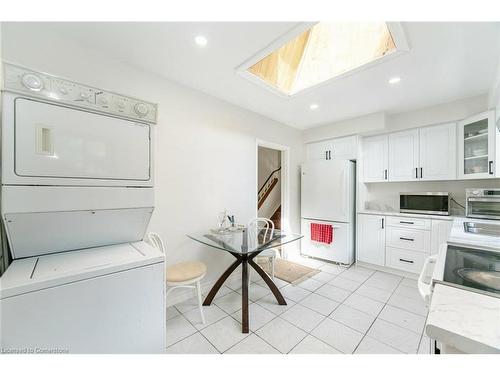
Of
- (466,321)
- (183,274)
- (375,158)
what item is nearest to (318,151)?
(375,158)

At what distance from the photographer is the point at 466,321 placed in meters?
0.55

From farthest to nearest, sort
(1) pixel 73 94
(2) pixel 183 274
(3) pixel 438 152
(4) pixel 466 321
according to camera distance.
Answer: (3) pixel 438 152, (2) pixel 183 274, (1) pixel 73 94, (4) pixel 466 321

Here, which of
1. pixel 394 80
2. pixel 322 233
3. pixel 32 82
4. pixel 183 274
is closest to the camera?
pixel 32 82

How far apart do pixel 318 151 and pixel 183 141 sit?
258cm

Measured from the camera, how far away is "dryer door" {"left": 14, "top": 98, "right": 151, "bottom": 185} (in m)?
0.99

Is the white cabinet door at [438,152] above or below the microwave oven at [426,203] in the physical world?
above

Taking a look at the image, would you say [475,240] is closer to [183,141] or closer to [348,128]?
[348,128]

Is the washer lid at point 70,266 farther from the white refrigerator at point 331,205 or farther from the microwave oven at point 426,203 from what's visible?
the microwave oven at point 426,203

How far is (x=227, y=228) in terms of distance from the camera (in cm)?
244

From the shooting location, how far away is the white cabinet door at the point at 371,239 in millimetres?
2972

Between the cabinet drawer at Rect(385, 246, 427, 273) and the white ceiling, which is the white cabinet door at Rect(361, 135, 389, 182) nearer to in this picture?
the white ceiling

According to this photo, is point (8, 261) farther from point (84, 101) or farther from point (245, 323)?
point (245, 323)

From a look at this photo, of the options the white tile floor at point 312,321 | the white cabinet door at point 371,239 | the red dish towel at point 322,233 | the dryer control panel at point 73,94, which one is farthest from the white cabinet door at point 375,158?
the dryer control panel at point 73,94

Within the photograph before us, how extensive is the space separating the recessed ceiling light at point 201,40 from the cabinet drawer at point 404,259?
11.3 feet
